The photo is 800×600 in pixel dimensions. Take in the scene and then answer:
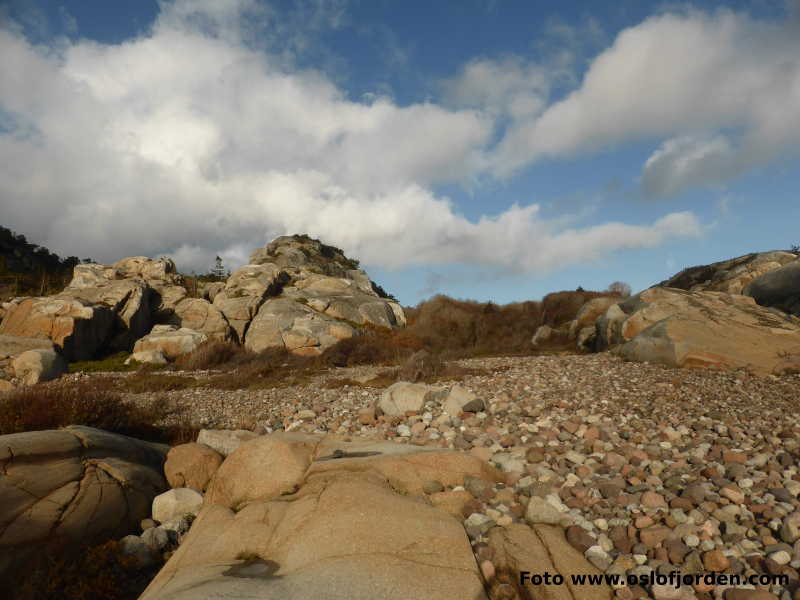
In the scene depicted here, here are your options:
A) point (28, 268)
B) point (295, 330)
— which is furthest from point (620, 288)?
point (28, 268)

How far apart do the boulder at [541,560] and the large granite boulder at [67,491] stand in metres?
3.93

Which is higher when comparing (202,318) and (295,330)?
(202,318)

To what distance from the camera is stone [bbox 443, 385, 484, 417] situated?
8219 millimetres

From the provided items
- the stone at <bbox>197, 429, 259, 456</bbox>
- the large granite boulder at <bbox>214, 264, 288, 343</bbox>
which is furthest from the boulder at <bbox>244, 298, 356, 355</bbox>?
the stone at <bbox>197, 429, 259, 456</bbox>

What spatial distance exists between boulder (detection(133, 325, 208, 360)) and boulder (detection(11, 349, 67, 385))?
412cm

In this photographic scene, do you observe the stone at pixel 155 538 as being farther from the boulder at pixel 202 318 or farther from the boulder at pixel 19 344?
the boulder at pixel 202 318

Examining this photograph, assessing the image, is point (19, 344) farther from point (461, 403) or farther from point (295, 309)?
point (461, 403)

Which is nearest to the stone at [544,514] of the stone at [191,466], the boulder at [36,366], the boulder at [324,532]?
the boulder at [324,532]

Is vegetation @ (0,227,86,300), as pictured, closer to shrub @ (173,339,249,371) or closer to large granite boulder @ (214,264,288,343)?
large granite boulder @ (214,264,288,343)

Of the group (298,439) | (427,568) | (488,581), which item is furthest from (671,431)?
(298,439)

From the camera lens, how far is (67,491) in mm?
4461

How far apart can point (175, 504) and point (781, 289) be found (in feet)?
70.4

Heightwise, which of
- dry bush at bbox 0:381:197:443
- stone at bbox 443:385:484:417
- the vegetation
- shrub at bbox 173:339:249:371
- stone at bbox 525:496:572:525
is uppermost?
the vegetation

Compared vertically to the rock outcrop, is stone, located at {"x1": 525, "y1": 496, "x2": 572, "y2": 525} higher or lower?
lower
